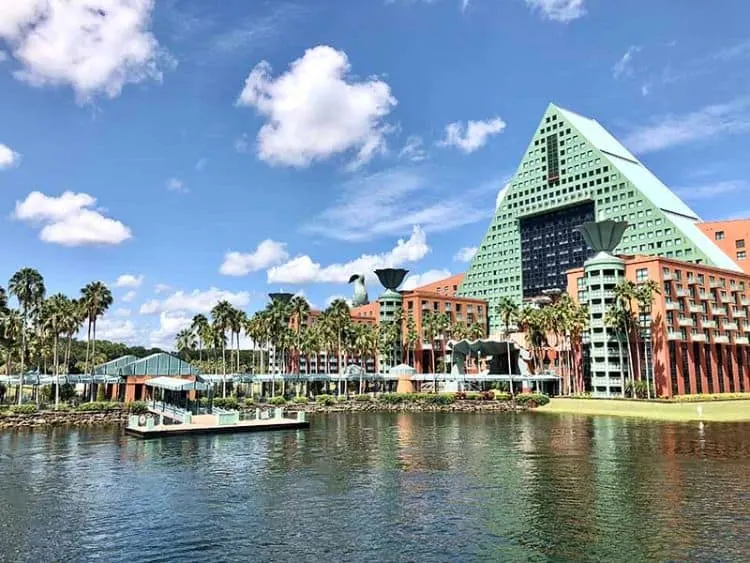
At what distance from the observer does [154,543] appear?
2648 cm

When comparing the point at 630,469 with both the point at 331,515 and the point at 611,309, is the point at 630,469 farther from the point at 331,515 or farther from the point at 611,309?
the point at 611,309

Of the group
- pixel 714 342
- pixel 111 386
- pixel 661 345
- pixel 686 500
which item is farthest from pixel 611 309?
pixel 111 386

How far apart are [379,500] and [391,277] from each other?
138 metres

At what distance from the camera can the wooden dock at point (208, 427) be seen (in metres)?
63.3

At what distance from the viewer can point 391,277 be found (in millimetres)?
170625

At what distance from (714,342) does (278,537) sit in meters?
115

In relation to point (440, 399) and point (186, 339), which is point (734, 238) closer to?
point (440, 399)

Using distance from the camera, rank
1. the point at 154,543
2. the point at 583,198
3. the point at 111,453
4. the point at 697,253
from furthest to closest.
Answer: the point at 583,198 → the point at 697,253 → the point at 111,453 → the point at 154,543

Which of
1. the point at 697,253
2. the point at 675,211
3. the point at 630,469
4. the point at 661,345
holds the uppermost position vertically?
the point at 675,211

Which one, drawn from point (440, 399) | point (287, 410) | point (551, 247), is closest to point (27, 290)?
point (287, 410)

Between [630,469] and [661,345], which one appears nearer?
[630,469]

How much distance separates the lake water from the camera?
25.3 metres

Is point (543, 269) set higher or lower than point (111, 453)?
higher

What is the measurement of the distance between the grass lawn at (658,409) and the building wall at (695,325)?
15.0 m
